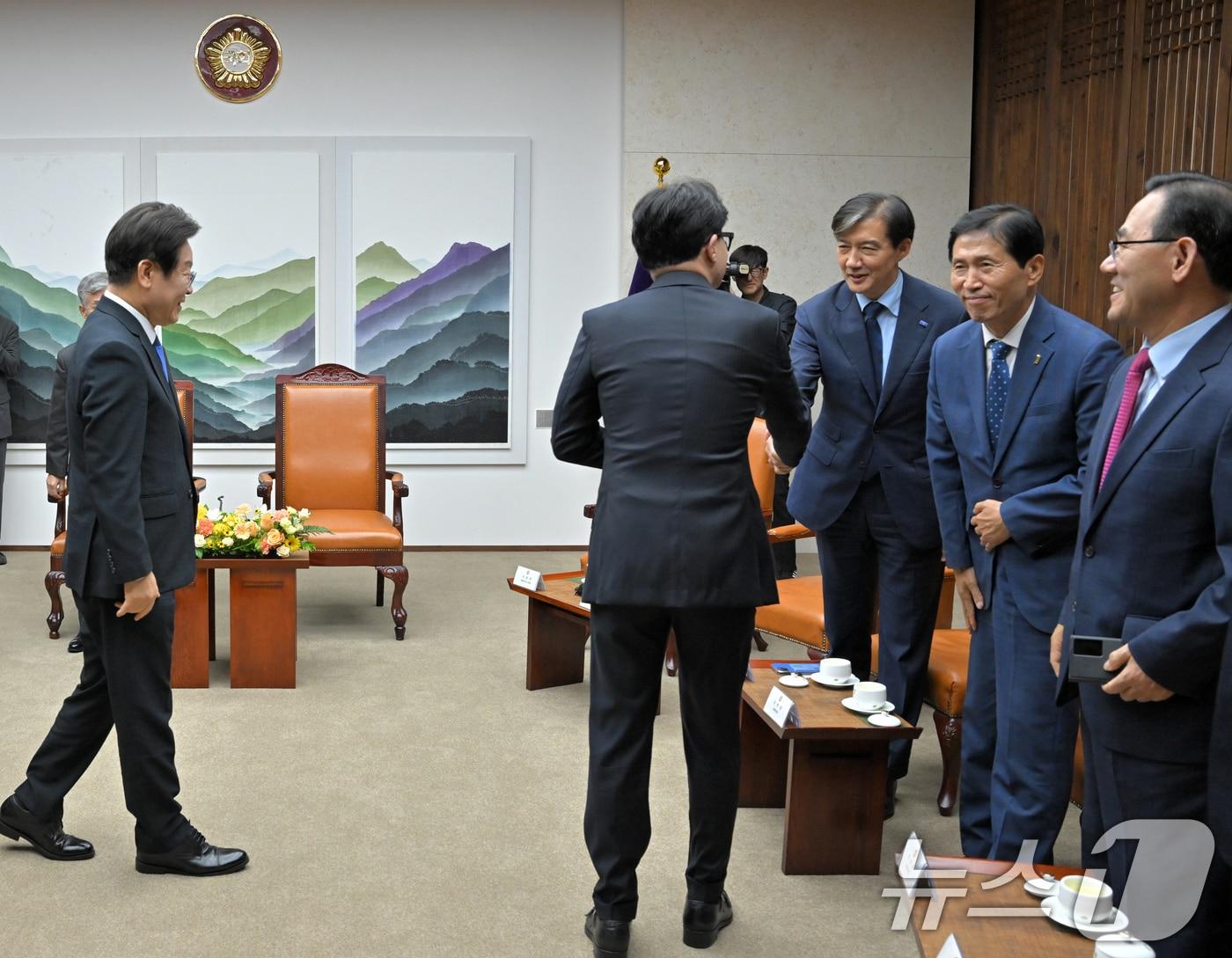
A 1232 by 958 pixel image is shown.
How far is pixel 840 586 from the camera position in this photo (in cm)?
Answer: 385

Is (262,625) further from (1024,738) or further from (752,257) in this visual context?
(752,257)

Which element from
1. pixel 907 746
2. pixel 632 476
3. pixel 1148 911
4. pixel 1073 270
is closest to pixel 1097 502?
pixel 1148 911

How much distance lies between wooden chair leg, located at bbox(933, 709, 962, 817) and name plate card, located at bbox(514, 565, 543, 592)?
68.6 inches

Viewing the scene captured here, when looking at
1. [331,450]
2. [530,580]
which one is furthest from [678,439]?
[331,450]

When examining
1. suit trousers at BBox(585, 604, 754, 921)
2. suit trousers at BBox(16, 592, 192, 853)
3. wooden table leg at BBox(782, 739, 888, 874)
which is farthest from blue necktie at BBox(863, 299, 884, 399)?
suit trousers at BBox(16, 592, 192, 853)

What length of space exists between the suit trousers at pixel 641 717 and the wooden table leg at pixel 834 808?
23.9 inches

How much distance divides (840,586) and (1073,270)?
11.6 feet

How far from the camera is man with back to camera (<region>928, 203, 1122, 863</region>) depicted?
9.80 ft

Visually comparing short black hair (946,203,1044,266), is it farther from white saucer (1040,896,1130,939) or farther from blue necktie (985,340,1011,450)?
white saucer (1040,896,1130,939)

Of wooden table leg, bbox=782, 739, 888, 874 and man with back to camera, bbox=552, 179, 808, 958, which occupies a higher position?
man with back to camera, bbox=552, 179, 808, 958

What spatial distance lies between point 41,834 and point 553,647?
2.24m

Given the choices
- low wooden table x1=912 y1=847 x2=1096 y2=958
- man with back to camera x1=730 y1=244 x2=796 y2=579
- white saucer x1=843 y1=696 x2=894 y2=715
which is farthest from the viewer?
man with back to camera x1=730 y1=244 x2=796 y2=579

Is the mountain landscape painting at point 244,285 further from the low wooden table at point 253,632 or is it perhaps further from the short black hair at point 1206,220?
the short black hair at point 1206,220

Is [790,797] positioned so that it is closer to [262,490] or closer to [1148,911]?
[1148,911]
